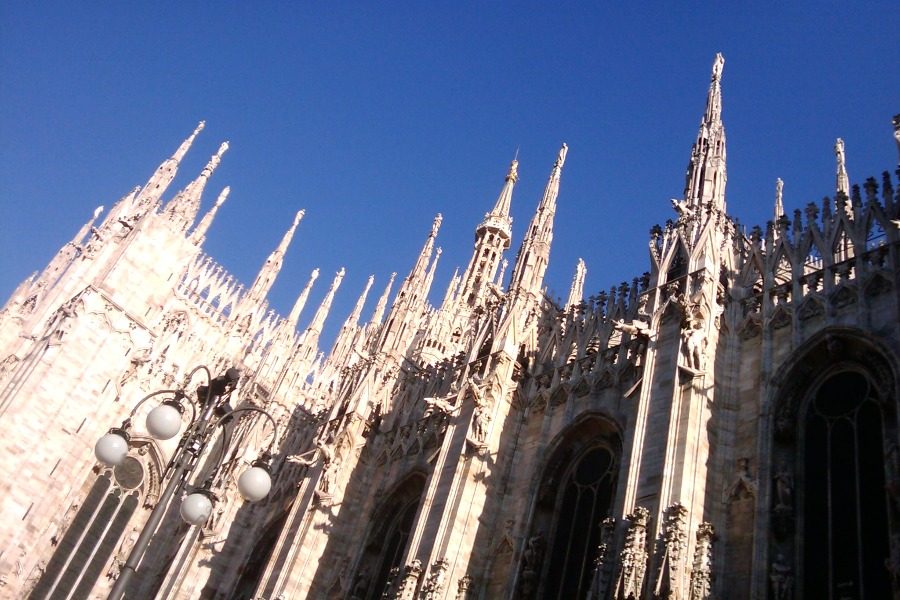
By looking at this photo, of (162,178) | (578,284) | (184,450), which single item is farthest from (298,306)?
(184,450)

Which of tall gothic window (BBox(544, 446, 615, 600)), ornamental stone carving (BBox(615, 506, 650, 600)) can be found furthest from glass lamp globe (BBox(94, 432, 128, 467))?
tall gothic window (BBox(544, 446, 615, 600))

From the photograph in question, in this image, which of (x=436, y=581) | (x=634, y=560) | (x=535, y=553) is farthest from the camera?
(x=535, y=553)

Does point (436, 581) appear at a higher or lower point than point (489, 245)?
lower

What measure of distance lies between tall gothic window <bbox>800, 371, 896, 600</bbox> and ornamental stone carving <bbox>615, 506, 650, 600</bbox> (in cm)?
240

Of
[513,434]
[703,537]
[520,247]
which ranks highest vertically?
[520,247]

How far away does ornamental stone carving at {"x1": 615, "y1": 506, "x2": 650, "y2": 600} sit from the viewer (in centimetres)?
1183

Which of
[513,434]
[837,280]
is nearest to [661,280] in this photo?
[837,280]

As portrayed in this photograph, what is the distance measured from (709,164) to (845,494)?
8646 mm

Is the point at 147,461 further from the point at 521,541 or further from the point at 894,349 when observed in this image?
the point at 894,349

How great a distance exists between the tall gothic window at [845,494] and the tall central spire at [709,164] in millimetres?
5508

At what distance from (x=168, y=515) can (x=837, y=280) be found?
75.9 feet

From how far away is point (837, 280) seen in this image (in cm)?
1481

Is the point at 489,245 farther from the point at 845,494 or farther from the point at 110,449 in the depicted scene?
the point at 110,449

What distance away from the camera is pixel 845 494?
493 inches
